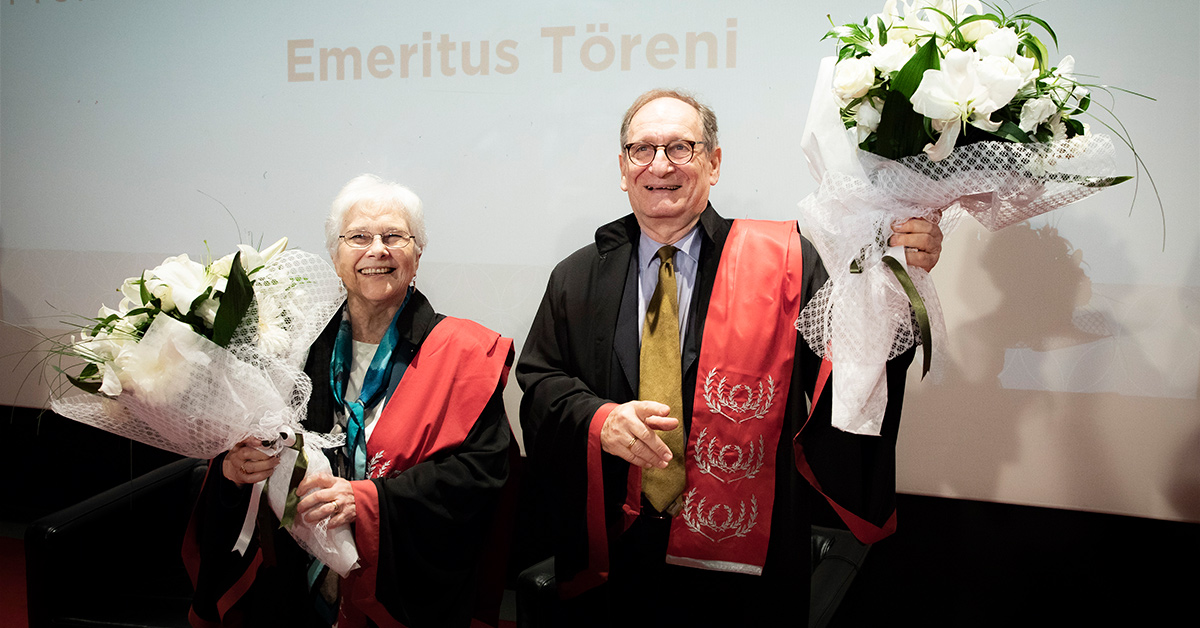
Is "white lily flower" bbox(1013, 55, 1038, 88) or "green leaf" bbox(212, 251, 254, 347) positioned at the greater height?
"white lily flower" bbox(1013, 55, 1038, 88)

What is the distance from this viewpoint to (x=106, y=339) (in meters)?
1.50

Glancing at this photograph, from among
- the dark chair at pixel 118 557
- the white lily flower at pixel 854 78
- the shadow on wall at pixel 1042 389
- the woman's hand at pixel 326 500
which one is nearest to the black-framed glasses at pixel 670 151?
the white lily flower at pixel 854 78

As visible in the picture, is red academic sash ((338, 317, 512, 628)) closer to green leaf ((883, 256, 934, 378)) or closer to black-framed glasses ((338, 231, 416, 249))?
black-framed glasses ((338, 231, 416, 249))

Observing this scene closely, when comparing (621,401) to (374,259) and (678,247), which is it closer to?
(678,247)

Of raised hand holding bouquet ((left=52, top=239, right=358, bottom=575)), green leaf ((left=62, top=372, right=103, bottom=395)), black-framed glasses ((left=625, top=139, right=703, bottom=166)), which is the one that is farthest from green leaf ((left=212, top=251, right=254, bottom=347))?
black-framed glasses ((left=625, top=139, right=703, bottom=166))

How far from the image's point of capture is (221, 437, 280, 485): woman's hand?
168cm

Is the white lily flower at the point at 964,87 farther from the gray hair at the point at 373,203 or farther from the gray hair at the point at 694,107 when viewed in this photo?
the gray hair at the point at 373,203

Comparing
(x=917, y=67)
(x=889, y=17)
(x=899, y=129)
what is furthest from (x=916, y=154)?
(x=889, y=17)

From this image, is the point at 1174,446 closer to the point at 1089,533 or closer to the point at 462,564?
the point at 1089,533

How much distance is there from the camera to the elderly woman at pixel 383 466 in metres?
1.79

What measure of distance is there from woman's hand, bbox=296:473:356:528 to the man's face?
970 millimetres

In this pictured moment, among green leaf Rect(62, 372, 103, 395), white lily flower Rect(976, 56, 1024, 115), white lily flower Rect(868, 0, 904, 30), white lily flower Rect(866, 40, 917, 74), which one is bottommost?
green leaf Rect(62, 372, 103, 395)

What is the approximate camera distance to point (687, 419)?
5.83 feet

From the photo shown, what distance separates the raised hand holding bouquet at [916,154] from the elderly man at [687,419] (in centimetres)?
18
